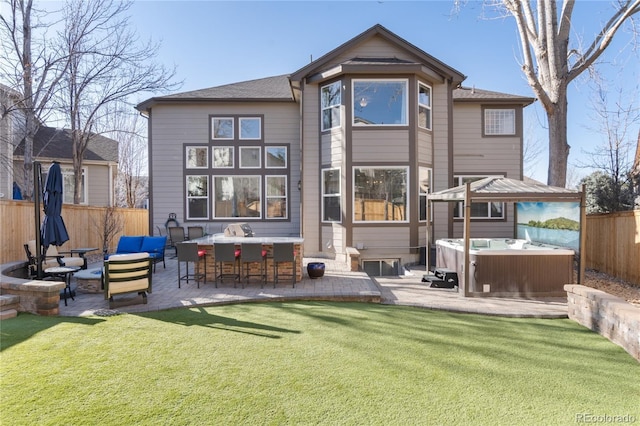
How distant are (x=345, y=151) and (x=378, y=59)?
3.21m

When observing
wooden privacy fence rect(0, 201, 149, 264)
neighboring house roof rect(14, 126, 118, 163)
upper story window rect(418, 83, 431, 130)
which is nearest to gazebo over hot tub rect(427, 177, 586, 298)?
upper story window rect(418, 83, 431, 130)

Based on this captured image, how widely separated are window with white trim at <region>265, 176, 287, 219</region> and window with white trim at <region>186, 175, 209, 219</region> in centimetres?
230

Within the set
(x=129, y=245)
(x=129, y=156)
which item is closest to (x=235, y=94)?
(x=129, y=245)

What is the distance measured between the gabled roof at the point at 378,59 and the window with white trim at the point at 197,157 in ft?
15.0

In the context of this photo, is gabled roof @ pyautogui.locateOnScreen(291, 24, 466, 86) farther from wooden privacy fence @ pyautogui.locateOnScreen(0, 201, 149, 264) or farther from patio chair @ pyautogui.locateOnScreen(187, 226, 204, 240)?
wooden privacy fence @ pyautogui.locateOnScreen(0, 201, 149, 264)

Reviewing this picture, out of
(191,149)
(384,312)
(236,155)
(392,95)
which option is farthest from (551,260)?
(191,149)

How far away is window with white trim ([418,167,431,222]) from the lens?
10.8m

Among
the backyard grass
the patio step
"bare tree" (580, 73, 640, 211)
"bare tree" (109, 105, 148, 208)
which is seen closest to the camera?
the backyard grass

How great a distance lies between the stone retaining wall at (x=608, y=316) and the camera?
13.0ft

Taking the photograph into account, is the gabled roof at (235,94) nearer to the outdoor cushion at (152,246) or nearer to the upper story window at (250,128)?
the upper story window at (250,128)

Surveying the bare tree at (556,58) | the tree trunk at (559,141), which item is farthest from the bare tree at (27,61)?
the tree trunk at (559,141)

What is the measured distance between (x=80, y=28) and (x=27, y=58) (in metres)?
2.65

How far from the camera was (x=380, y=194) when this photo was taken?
1067 centimetres

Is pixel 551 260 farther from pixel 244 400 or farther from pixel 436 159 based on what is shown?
pixel 244 400
